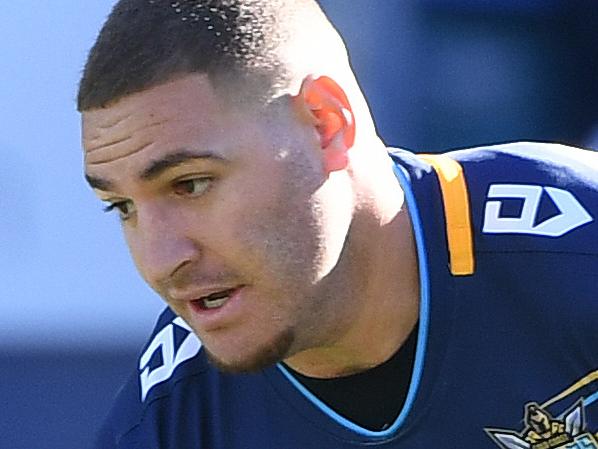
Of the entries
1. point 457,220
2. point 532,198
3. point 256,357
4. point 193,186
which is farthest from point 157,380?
point 532,198

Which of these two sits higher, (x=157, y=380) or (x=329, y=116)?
(x=329, y=116)

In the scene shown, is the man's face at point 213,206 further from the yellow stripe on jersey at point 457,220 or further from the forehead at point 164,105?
the yellow stripe on jersey at point 457,220

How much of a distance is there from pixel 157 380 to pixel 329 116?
0.48 meters

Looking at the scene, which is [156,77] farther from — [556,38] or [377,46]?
[556,38]

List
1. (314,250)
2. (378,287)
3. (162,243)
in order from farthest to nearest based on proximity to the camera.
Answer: (378,287)
(314,250)
(162,243)

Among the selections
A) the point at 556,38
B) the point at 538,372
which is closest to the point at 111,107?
the point at 538,372

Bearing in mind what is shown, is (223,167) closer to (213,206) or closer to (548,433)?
(213,206)

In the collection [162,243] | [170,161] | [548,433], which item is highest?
[170,161]

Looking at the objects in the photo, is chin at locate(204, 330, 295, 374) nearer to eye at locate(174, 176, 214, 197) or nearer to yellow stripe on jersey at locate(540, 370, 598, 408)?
eye at locate(174, 176, 214, 197)

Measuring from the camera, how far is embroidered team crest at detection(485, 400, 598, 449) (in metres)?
2.40

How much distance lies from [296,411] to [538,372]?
371 millimetres

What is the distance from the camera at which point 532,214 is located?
2.48m

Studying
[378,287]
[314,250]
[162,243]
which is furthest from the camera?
[378,287]

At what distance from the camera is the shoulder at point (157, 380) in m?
2.57
